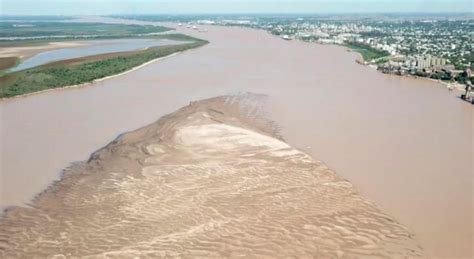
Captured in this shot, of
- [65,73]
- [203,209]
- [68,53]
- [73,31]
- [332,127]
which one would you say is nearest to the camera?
[203,209]

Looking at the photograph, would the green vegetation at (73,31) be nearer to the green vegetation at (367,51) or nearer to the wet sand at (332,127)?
the green vegetation at (367,51)

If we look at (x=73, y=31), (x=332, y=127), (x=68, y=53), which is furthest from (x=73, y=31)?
(x=332, y=127)

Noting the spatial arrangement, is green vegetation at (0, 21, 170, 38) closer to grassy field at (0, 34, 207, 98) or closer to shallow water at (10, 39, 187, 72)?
shallow water at (10, 39, 187, 72)

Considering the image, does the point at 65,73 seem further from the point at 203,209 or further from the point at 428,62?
the point at 428,62

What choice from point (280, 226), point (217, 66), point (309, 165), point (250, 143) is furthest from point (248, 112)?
point (217, 66)

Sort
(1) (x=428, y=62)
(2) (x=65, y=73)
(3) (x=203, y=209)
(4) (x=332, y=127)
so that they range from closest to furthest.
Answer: (3) (x=203, y=209) → (4) (x=332, y=127) → (2) (x=65, y=73) → (1) (x=428, y=62)

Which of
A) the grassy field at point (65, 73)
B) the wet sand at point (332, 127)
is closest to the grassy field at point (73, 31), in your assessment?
the grassy field at point (65, 73)
